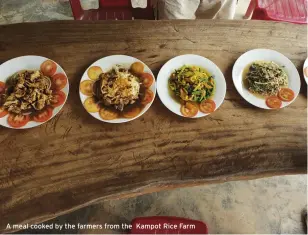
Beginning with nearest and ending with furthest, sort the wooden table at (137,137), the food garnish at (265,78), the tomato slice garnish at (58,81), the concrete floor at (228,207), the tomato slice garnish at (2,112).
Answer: the wooden table at (137,137)
the tomato slice garnish at (2,112)
the tomato slice garnish at (58,81)
the food garnish at (265,78)
the concrete floor at (228,207)

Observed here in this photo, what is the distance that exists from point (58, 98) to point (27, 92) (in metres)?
0.18

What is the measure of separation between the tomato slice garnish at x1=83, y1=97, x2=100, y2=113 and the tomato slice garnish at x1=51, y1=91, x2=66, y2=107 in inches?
5.1

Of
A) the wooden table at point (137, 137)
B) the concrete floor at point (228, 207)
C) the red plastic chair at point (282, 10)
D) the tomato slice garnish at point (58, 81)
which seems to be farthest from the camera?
the red plastic chair at point (282, 10)

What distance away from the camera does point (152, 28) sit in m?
1.77

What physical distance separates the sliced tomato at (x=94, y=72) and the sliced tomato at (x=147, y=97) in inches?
12.1

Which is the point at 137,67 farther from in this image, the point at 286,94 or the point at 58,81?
the point at 286,94

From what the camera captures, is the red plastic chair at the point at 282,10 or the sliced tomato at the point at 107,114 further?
the red plastic chair at the point at 282,10

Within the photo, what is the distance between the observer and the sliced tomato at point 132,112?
4.78ft

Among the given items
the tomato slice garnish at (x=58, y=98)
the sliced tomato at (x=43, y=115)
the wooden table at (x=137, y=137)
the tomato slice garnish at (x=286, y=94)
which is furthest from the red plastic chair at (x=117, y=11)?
the tomato slice garnish at (x=286, y=94)

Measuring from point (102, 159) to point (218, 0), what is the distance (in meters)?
1.93

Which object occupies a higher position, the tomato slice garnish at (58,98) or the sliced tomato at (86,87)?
the sliced tomato at (86,87)

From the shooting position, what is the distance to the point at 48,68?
5.16 feet

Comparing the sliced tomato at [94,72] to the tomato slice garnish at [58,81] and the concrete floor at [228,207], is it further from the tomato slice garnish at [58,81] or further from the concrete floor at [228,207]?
Result: the concrete floor at [228,207]

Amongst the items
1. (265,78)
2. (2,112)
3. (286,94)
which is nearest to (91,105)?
(2,112)
